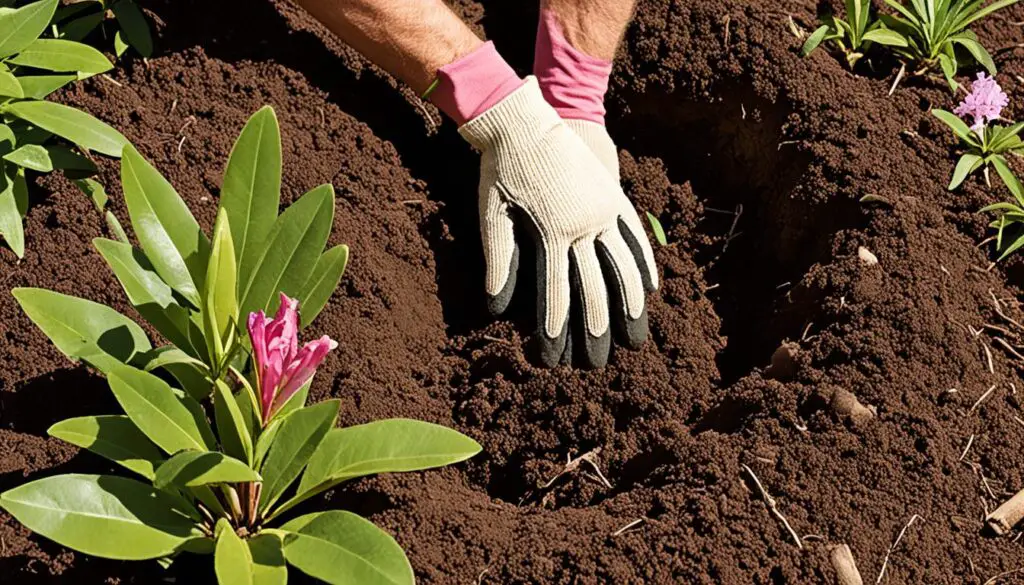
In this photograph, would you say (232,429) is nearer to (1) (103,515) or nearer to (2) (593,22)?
(1) (103,515)

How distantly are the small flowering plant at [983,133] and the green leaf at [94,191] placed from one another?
5.76ft

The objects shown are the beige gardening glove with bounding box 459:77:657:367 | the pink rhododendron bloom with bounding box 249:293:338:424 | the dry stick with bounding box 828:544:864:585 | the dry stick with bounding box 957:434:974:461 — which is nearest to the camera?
the pink rhododendron bloom with bounding box 249:293:338:424

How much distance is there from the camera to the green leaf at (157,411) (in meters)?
1.57

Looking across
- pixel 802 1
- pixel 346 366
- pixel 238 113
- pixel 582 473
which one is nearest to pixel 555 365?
pixel 582 473

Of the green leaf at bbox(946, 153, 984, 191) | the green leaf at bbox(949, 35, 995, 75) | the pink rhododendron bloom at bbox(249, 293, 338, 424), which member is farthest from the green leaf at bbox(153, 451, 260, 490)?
the green leaf at bbox(949, 35, 995, 75)

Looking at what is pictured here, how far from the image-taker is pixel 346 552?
159 cm

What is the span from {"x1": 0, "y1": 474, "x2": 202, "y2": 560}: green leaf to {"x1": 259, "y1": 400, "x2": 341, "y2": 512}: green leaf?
14 cm

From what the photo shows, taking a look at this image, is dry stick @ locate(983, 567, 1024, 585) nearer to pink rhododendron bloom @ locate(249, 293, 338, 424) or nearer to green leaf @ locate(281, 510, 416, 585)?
green leaf @ locate(281, 510, 416, 585)

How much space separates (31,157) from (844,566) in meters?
1.56

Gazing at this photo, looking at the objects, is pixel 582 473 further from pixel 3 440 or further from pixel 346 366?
pixel 3 440

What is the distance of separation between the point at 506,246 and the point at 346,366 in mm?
454

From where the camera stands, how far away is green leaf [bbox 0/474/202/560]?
1512mm

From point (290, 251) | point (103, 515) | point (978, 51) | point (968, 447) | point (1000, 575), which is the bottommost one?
point (1000, 575)

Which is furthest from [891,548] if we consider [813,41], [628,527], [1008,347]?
[813,41]
